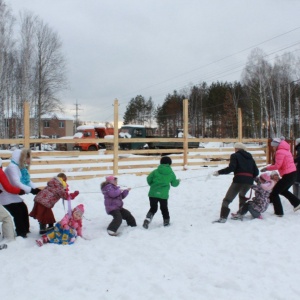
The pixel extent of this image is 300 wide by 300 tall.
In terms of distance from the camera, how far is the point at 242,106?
4566 cm

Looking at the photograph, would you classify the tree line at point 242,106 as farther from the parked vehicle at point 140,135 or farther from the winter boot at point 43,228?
the winter boot at point 43,228

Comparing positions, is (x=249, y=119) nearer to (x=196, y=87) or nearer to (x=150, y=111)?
(x=196, y=87)

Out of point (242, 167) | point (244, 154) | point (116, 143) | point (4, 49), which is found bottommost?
point (242, 167)

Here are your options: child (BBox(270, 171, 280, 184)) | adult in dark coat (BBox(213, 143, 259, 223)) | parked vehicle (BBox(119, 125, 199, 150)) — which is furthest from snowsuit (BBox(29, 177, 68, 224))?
parked vehicle (BBox(119, 125, 199, 150))

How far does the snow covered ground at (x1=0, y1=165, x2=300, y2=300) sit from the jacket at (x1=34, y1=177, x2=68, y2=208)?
0.54 metres

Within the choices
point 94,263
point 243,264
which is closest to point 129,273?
point 94,263

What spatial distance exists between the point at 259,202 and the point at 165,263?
8.96 feet

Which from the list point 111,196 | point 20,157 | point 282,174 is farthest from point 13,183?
point 282,174

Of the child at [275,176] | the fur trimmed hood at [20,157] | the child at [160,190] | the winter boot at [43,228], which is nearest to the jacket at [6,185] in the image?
the fur trimmed hood at [20,157]

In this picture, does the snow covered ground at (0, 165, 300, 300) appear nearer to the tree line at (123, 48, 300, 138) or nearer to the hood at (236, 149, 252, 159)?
the hood at (236, 149, 252, 159)

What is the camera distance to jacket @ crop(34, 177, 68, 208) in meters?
4.85

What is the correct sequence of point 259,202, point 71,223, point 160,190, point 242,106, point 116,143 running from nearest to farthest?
point 71,223 → point 160,190 → point 259,202 → point 116,143 → point 242,106

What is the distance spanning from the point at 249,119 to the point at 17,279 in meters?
43.8

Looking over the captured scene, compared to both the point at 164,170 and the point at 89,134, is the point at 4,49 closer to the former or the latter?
the point at 89,134
